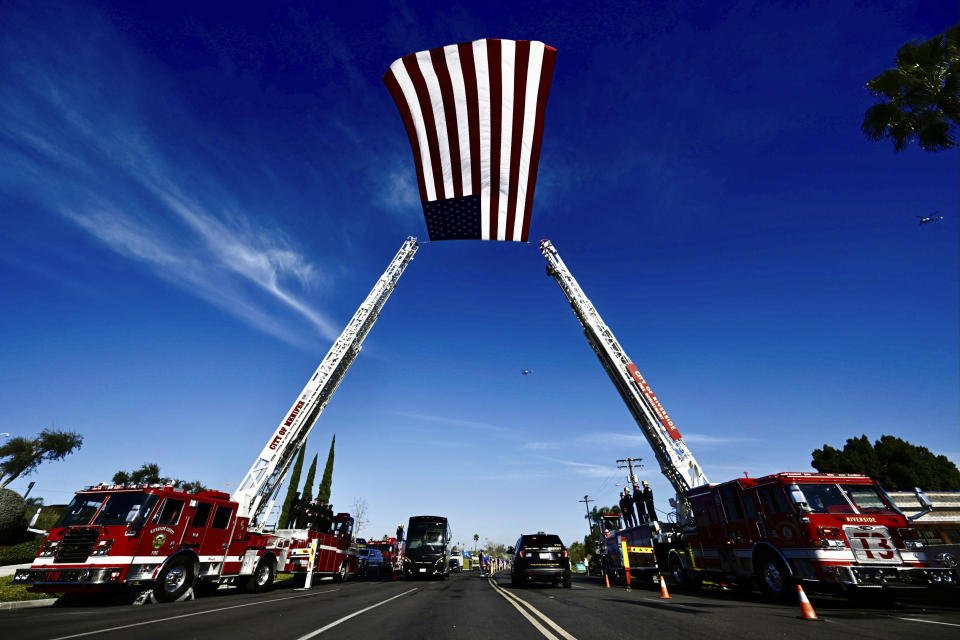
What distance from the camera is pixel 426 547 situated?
80.5 ft

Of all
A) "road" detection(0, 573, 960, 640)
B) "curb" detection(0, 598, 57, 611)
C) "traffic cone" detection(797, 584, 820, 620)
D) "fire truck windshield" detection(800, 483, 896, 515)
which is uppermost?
"fire truck windshield" detection(800, 483, 896, 515)

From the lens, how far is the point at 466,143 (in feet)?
33.4

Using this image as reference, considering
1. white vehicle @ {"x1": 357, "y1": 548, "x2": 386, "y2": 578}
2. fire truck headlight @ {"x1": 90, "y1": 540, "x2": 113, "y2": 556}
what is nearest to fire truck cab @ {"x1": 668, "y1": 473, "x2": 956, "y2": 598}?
fire truck headlight @ {"x1": 90, "y1": 540, "x2": 113, "y2": 556}

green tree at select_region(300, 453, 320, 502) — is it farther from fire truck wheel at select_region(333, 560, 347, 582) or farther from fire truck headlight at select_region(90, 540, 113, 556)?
fire truck headlight at select_region(90, 540, 113, 556)

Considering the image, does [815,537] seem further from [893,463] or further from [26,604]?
[893,463]

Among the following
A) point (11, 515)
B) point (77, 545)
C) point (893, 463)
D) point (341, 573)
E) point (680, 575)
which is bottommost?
point (341, 573)

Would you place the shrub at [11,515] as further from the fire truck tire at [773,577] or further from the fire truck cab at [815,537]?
the fire truck tire at [773,577]

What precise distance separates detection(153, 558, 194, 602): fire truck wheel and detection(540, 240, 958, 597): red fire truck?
15.7 metres

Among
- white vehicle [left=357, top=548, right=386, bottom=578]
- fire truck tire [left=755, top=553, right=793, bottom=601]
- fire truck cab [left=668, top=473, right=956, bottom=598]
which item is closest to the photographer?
fire truck cab [left=668, top=473, right=956, bottom=598]

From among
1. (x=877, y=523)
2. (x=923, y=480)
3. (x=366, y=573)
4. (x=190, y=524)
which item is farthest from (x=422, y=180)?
(x=923, y=480)

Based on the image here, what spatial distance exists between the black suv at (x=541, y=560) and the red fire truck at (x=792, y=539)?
403 cm

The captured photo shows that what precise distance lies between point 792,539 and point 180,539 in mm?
16133

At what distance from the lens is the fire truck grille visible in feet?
35.2

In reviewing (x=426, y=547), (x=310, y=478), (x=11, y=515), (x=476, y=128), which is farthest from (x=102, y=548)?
(x=310, y=478)
